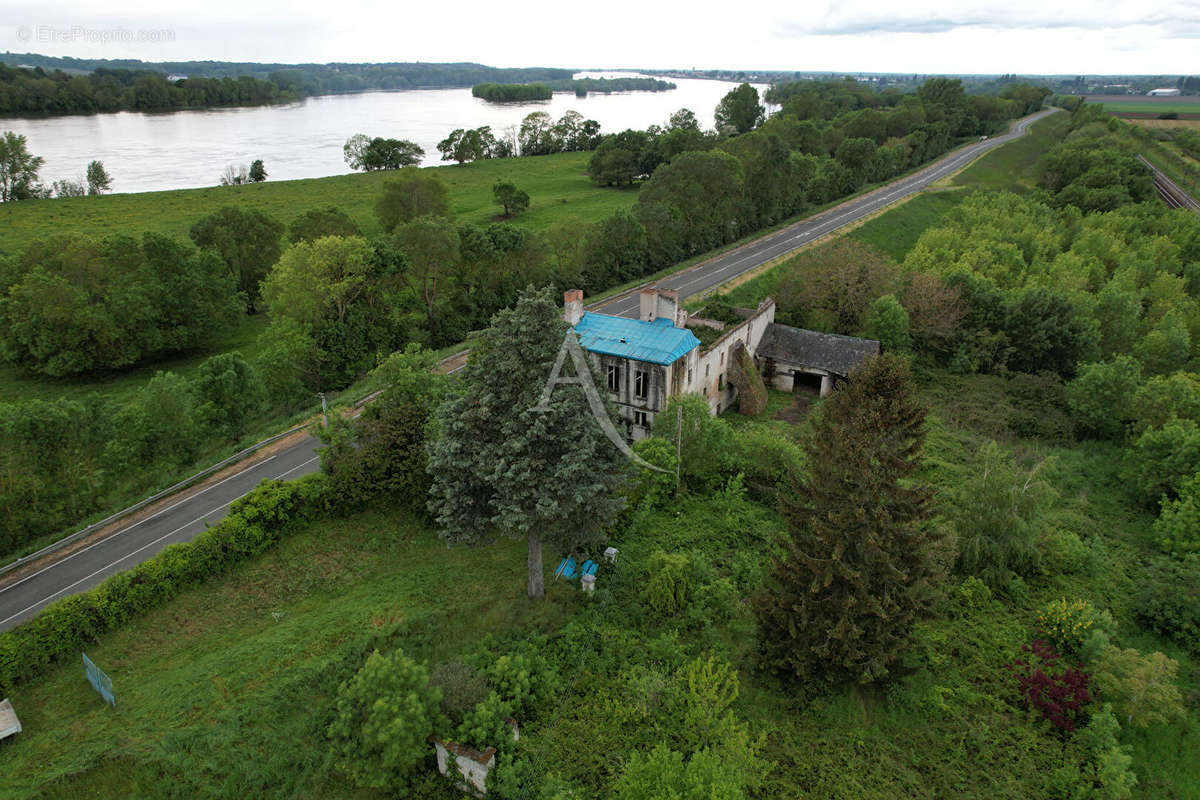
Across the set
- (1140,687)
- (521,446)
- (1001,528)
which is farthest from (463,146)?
(1140,687)

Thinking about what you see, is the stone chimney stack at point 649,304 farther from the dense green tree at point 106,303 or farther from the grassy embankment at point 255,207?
the dense green tree at point 106,303

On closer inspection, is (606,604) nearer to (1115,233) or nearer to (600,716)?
(600,716)

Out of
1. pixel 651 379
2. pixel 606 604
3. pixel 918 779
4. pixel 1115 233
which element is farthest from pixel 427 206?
pixel 1115 233

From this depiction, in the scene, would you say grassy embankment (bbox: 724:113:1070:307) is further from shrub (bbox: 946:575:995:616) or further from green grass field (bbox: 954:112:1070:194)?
shrub (bbox: 946:575:995:616)

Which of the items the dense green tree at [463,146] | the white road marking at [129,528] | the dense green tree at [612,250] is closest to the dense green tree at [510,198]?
the dense green tree at [612,250]

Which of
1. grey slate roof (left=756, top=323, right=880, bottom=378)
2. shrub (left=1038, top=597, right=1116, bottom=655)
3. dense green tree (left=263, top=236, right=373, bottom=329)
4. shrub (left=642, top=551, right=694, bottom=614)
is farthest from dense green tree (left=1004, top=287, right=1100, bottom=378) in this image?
dense green tree (left=263, top=236, right=373, bottom=329)
